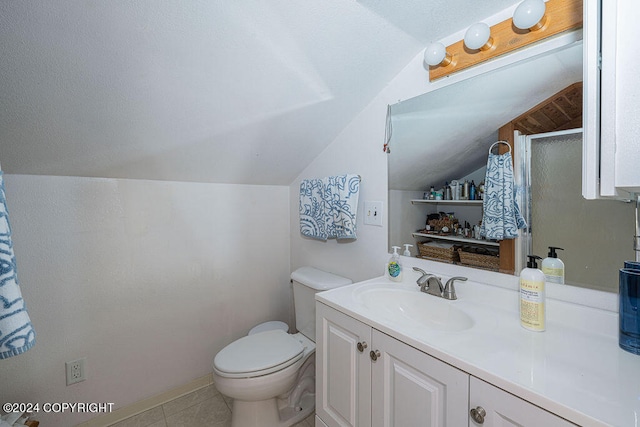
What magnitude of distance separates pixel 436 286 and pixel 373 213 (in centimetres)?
51

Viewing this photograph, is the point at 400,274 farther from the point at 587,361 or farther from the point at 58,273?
the point at 58,273

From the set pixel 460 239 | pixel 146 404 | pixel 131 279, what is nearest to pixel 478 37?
pixel 460 239

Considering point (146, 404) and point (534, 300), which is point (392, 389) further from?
point (146, 404)

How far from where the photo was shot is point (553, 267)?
35.4 inches

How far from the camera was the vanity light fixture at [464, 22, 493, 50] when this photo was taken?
1.00 meters

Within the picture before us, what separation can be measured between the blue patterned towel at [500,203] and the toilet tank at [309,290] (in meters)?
0.79

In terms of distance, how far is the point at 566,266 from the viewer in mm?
877

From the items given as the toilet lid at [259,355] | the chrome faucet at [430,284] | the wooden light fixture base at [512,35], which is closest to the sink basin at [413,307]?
the chrome faucet at [430,284]

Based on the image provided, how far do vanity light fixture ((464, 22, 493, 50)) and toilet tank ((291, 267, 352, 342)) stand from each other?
1.25m

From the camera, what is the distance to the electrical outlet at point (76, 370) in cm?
138

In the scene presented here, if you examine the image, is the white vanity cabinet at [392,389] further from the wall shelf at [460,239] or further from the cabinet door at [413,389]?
the wall shelf at [460,239]

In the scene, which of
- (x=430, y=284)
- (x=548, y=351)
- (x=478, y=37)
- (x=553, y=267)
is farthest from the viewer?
(x=430, y=284)

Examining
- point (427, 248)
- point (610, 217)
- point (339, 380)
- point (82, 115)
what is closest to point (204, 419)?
point (339, 380)

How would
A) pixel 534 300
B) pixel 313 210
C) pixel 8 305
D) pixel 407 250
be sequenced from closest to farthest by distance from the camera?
pixel 8 305 → pixel 534 300 → pixel 407 250 → pixel 313 210
